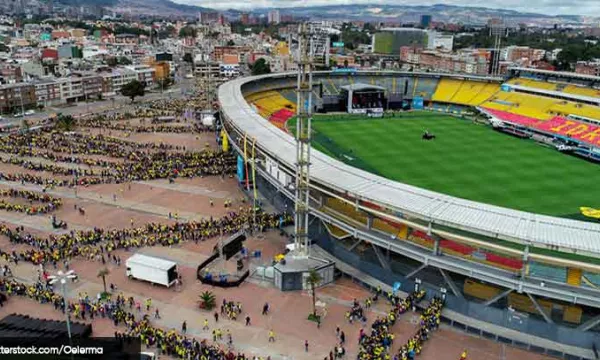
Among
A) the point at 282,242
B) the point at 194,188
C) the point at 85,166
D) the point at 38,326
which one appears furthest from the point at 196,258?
the point at 85,166

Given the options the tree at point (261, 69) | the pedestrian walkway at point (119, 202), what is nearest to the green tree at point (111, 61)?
the tree at point (261, 69)

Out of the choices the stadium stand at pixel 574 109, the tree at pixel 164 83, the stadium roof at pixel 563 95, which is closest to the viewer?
the stadium stand at pixel 574 109

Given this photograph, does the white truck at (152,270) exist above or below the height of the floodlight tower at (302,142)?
below

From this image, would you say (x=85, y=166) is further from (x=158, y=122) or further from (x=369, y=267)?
(x=369, y=267)

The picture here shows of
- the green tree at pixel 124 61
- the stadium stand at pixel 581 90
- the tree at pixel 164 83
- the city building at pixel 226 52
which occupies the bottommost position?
the tree at pixel 164 83

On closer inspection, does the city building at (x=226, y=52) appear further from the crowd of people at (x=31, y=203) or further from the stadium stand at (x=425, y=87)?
the crowd of people at (x=31, y=203)

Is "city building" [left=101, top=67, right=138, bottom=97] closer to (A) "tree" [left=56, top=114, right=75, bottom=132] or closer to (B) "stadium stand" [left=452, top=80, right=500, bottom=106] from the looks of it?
(A) "tree" [left=56, top=114, right=75, bottom=132]

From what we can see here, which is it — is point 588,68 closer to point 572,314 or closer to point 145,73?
point 145,73
